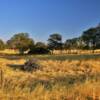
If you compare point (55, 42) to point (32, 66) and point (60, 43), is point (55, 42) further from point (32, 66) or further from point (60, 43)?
point (32, 66)

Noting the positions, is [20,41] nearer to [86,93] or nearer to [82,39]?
[82,39]

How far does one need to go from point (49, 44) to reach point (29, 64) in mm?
93950

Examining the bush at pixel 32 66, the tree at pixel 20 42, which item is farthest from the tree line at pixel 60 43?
the bush at pixel 32 66

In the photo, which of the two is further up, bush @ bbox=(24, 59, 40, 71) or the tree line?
the tree line

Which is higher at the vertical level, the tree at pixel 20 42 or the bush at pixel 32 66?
the tree at pixel 20 42

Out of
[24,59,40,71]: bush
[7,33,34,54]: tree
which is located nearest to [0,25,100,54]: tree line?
[7,33,34,54]: tree

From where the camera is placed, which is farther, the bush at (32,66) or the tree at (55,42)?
the tree at (55,42)

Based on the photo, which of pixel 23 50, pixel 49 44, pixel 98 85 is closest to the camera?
pixel 98 85

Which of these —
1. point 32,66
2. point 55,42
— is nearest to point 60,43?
point 55,42

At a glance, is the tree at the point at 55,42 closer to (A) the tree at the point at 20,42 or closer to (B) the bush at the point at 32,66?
(A) the tree at the point at 20,42

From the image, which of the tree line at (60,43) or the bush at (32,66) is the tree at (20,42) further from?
the bush at (32,66)

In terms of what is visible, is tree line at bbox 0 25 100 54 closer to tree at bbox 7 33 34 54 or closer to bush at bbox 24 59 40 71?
tree at bbox 7 33 34 54

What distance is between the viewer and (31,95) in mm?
8953

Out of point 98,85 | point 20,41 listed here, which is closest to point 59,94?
point 98,85
